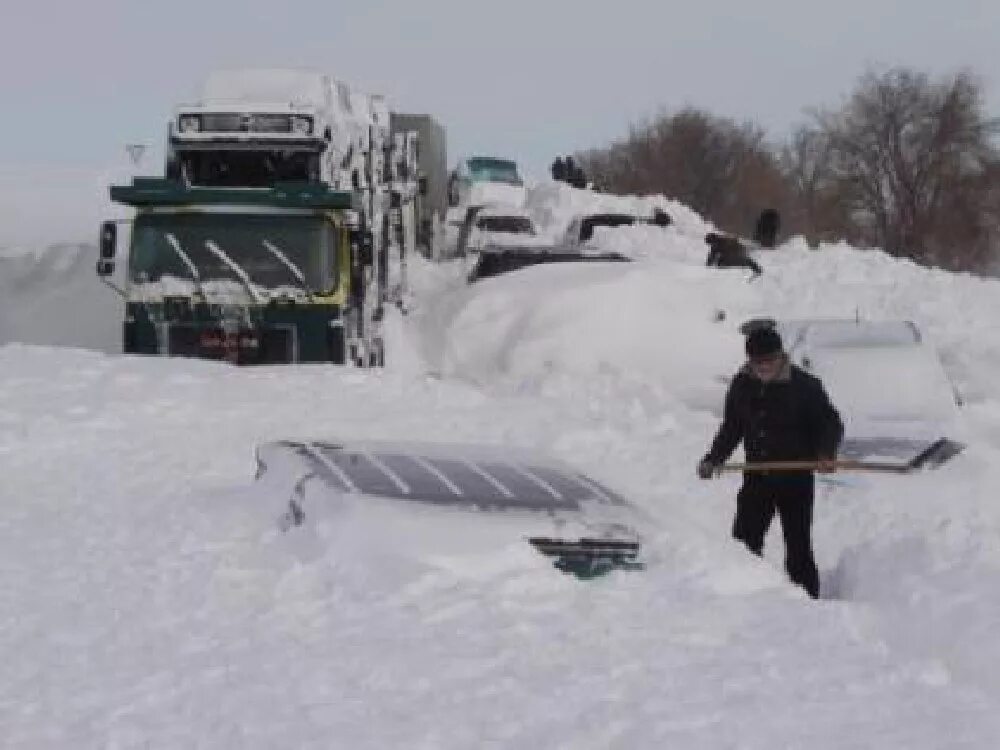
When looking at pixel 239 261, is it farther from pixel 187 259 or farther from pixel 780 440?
pixel 780 440

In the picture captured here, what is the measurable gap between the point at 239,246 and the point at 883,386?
629 cm

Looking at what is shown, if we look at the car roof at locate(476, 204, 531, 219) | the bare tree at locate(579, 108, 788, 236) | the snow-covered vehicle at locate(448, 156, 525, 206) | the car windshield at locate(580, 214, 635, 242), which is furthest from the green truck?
the bare tree at locate(579, 108, 788, 236)

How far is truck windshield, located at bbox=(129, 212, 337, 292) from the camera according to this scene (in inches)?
608

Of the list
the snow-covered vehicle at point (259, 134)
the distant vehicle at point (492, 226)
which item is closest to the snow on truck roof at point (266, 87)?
the snow-covered vehicle at point (259, 134)

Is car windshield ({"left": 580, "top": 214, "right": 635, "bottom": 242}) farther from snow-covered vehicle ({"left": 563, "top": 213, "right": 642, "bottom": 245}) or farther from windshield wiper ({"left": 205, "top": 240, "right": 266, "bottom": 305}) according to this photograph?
windshield wiper ({"left": 205, "top": 240, "right": 266, "bottom": 305})

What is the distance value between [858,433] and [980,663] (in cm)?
611

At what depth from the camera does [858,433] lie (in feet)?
38.7

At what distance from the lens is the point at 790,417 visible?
342 inches

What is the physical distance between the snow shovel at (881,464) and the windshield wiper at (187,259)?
23.1ft

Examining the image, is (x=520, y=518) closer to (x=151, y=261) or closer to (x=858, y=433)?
(x=858, y=433)

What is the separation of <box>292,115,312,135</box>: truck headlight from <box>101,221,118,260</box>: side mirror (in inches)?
118

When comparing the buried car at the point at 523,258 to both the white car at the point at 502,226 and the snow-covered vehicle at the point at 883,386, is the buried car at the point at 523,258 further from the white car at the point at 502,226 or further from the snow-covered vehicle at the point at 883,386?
the white car at the point at 502,226

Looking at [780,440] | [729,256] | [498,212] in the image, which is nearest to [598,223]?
[498,212]

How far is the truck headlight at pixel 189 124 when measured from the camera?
58.5 feet
